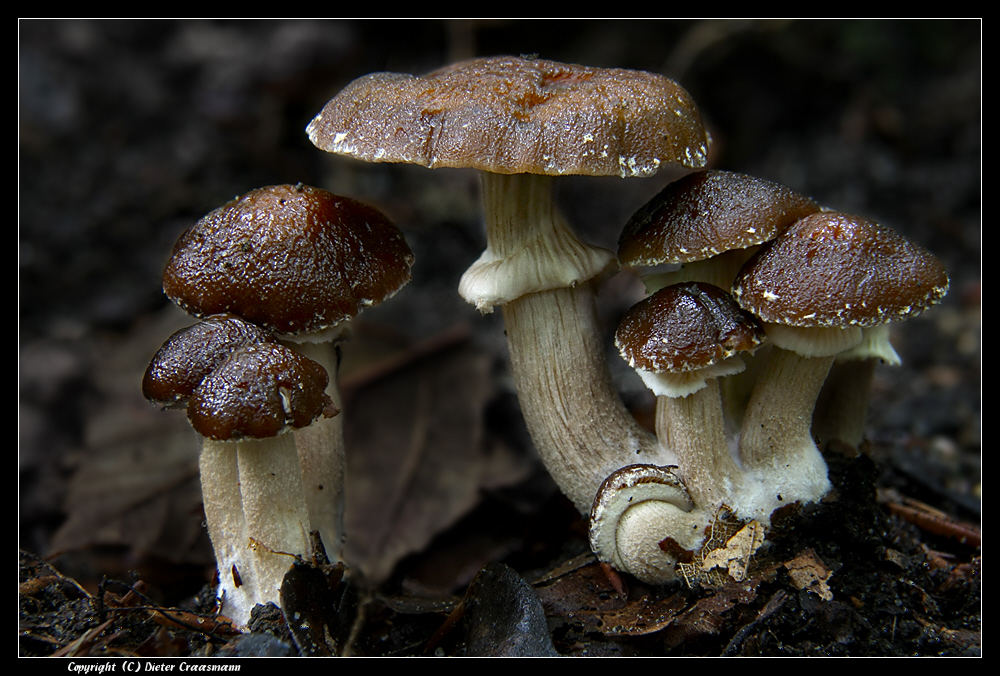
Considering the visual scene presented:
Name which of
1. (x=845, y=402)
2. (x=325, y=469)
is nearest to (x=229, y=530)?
(x=325, y=469)

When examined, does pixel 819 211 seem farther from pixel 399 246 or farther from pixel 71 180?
pixel 71 180

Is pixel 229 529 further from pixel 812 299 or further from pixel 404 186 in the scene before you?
pixel 404 186

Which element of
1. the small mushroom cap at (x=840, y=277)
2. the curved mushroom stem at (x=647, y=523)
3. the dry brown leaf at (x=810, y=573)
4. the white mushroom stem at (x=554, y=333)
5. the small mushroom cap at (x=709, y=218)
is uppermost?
the small mushroom cap at (x=709, y=218)

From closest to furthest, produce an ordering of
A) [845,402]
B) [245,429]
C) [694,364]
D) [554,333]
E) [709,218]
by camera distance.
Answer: [245,429] < [694,364] < [709,218] < [554,333] < [845,402]

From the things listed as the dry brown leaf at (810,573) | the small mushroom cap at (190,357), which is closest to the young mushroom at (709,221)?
the dry brown leaf at (810,573)

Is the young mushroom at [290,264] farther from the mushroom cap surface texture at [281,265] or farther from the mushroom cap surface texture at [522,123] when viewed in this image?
the mushroom cap surface texture at [522,123]

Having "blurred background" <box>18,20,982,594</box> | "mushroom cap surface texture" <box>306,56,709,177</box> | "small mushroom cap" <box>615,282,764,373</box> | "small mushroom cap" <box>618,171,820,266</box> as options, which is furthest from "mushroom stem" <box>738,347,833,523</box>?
"blurred background" <box>18,20,982,594</box>
